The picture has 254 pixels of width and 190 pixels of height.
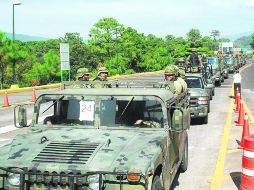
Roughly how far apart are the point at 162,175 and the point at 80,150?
3.96 ft

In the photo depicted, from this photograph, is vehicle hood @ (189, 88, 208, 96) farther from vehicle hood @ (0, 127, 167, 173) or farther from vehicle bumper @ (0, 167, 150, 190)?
vehicle bumper @ (0, 167, 150, 190)

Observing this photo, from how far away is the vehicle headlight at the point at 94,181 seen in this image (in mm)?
4897

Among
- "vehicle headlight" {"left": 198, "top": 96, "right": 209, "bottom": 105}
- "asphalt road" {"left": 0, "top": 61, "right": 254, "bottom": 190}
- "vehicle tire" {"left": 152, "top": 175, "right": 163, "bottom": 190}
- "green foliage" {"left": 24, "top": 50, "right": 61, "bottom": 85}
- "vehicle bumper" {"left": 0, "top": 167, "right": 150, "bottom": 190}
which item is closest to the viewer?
"vehicle bumper" {"left": 0, "top": 167, "right": 150, "bottom": 190}

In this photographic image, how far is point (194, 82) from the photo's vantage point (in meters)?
17.8

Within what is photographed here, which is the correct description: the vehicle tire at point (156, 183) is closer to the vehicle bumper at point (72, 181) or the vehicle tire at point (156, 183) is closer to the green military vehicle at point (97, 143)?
the green military vehicle at point (97, 143)

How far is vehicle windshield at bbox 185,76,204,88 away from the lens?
17.6m

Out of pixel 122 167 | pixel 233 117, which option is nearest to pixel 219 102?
pixel 233 117

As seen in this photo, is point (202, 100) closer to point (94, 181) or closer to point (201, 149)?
point (201, 149)

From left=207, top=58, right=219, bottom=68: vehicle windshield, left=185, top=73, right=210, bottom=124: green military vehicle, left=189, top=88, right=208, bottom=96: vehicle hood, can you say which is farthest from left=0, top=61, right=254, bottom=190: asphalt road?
left=207, top=58, right=219, bottom=68: vehicle windshield

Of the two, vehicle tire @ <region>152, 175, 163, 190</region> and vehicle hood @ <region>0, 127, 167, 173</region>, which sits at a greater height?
vehicle hood @ <region>0, 127, 167, 173</region>

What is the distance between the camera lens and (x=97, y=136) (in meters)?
5.86

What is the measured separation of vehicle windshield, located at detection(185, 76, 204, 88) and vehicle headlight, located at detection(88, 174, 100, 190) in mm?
12952

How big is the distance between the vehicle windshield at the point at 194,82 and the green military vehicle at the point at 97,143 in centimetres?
1023

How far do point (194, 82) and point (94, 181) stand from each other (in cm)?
1332
